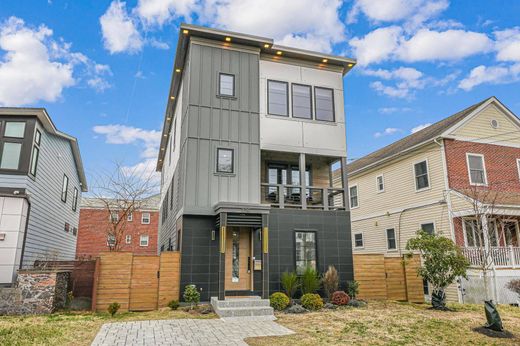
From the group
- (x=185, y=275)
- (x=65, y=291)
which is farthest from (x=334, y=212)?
(x=65, y=291)

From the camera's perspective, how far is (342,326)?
832 cm

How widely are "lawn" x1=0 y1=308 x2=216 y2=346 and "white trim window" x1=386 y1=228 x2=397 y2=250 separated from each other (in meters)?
12.0

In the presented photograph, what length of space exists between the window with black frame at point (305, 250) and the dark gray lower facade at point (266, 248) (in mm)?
113

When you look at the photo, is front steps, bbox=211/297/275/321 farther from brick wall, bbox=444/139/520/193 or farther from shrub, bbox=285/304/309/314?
brick wall, bbox=444/139/520/193

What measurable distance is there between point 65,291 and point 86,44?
15008mm

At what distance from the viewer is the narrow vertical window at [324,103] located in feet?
46.2

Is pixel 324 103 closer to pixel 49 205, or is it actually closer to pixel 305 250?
pixel 305 250

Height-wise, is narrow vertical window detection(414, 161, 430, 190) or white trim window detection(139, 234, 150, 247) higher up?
narrow vertical window detection(414, 161, 430, 190)

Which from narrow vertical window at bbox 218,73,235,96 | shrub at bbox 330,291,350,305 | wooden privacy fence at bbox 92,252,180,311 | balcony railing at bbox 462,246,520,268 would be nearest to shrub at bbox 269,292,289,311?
shrub at bbox 330,291,350,305

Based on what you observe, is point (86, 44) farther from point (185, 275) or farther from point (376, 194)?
point (376, 194)

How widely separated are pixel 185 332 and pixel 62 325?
10.3 ft

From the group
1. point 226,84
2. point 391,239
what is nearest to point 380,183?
point 391,239

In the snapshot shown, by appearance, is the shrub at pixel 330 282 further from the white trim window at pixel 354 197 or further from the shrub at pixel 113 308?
the white trim window at pixel 354 197

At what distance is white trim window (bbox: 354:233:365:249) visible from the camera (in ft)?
68.3
